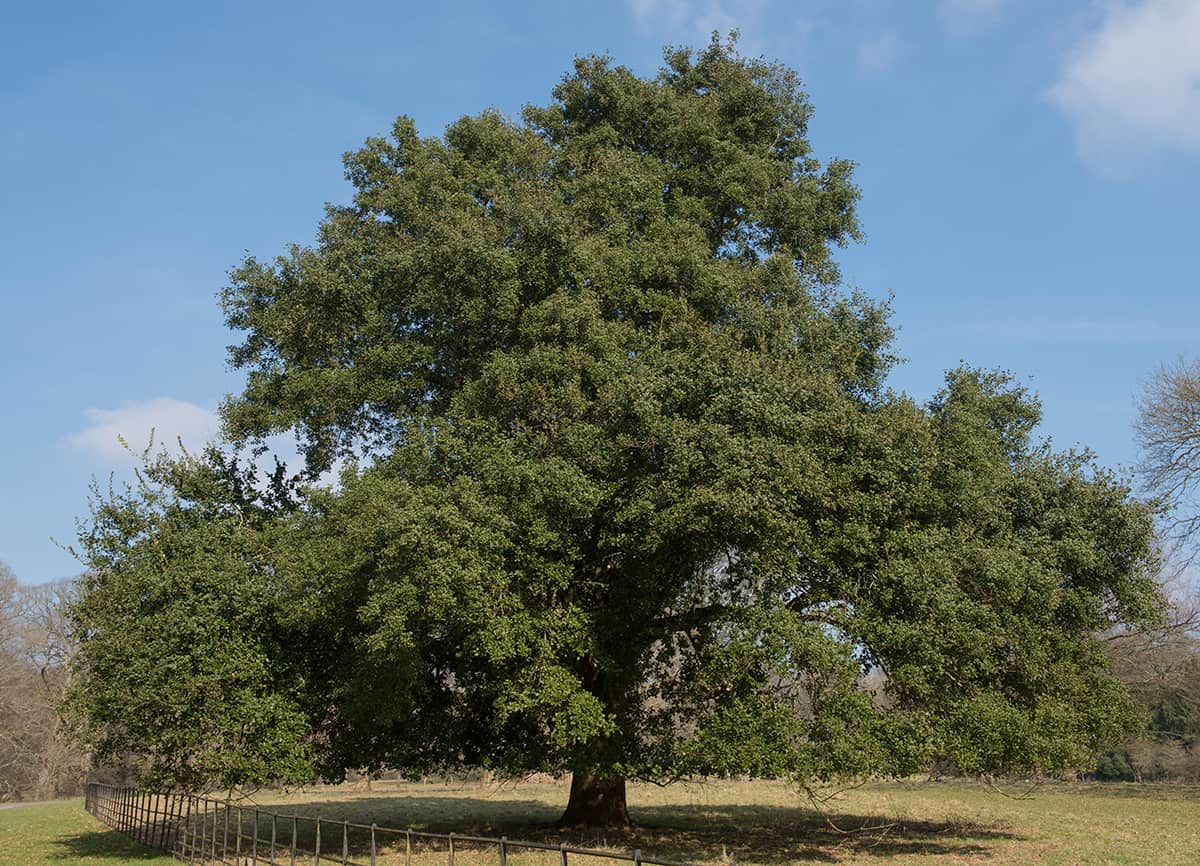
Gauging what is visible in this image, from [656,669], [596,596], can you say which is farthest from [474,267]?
[656,669]

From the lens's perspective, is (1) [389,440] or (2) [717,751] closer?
(2) [717,751]

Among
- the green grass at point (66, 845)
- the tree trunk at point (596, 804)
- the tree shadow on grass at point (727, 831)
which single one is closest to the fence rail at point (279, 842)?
the green grass at point (66, 845)

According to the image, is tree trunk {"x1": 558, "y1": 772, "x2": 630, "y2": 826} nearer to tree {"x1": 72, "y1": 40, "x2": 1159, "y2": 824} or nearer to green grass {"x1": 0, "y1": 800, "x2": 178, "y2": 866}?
tree {"x1": 72, "y1": 40, "x2": 1159, "y2": 824}

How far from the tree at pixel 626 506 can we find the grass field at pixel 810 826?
2470mm

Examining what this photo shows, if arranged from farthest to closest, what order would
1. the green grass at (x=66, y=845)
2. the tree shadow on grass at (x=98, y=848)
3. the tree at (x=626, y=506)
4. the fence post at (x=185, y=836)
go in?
the tree shadow on grass at (x=98, y=848) < the green grass at (x=66, y=845) < the fence post at (x=185, y=836) < the tree at (x=626, y=506)

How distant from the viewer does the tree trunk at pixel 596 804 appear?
25734 millimetres

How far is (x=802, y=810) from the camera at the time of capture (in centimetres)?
3525

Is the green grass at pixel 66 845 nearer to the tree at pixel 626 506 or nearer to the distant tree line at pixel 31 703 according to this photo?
the tree at pixel 626 506

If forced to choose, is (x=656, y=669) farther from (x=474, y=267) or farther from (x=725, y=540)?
(x=474, y=267)

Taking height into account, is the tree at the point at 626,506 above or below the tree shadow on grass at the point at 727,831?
above

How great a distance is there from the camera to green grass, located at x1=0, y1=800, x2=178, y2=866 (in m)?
23.1

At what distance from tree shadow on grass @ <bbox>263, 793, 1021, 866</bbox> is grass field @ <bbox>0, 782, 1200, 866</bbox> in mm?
55

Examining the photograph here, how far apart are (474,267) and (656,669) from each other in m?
11.0

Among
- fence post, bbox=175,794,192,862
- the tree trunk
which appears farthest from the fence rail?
the tree trunk
